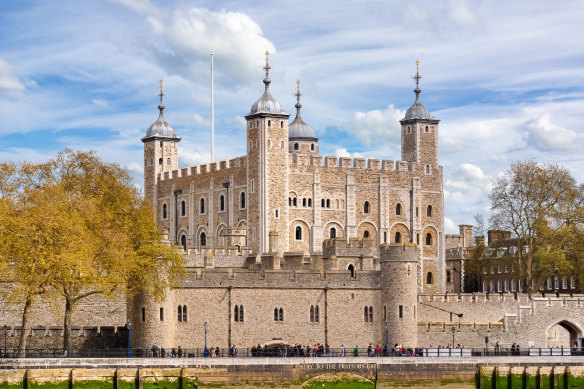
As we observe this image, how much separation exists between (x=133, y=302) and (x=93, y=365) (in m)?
7.59

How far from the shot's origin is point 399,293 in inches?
2579

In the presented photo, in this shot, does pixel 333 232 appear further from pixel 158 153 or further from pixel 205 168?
pixel 158 153

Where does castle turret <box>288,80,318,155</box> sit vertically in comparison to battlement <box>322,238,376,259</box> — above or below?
above

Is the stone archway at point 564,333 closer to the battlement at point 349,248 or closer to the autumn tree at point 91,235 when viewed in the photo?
the battlement at point 349,248

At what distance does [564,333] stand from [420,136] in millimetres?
26984

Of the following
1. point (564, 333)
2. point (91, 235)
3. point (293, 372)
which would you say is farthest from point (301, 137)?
point (293, 372)

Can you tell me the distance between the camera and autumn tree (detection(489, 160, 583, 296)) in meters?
84.1

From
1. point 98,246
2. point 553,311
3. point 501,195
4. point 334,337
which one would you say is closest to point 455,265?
point 501,195

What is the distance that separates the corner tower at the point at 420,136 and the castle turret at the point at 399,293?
34048 mm

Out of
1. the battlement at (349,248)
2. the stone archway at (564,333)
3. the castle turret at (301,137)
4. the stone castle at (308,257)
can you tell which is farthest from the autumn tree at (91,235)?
the castle turret at (301,137)

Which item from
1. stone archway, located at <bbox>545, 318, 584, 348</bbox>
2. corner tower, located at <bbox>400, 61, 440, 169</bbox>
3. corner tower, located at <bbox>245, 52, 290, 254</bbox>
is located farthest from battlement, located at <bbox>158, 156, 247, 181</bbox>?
stone archway, located at <bbox>545, 318, 584, 348</bbox>

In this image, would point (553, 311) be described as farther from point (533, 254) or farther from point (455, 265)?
point (455, 265)

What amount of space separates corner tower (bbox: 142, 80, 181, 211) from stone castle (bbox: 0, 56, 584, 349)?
0.35 feet

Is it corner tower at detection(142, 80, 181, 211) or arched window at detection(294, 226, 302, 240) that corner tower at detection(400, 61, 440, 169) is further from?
corner tower at detection(142, 80, 181, 211)
